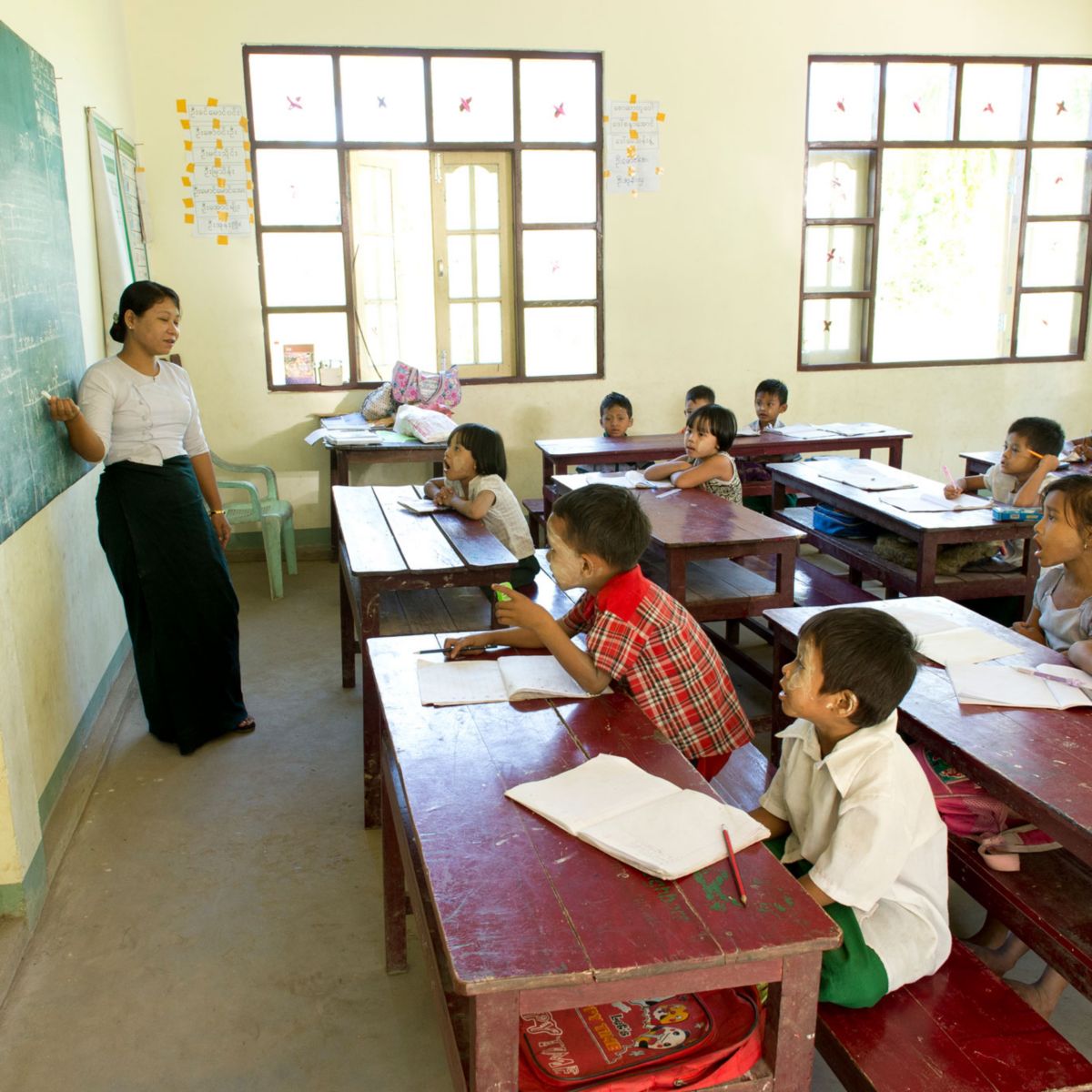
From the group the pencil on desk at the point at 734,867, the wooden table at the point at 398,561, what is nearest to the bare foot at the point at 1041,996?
the pencil on desk at the point at 734,867

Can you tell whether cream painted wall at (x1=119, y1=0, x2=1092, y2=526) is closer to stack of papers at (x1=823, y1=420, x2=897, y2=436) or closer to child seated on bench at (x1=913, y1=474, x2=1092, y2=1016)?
stack of papers at (x1=823, y1=420, x2=897, y2=436)

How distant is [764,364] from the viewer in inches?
263

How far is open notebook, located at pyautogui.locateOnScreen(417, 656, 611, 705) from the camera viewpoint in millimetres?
2037

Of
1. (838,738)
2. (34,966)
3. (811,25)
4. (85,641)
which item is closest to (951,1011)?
(838,738)

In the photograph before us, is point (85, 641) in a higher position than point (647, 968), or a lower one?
lower

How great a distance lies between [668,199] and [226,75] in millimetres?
2547

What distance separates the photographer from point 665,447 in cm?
546

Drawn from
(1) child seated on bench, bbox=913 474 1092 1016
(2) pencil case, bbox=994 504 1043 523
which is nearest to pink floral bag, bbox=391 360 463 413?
(2) pencil case, bbox=994 504 1043 523

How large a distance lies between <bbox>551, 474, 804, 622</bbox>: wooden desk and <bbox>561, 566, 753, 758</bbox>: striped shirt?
3.55 feet

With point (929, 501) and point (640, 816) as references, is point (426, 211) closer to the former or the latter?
point (929, 501)

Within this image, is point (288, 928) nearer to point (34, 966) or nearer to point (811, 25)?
point (34, 966)

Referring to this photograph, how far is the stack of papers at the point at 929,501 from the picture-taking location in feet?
12.6

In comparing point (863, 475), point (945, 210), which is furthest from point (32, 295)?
point (945, 210)

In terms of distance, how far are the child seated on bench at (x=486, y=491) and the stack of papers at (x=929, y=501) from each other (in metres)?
1.37
